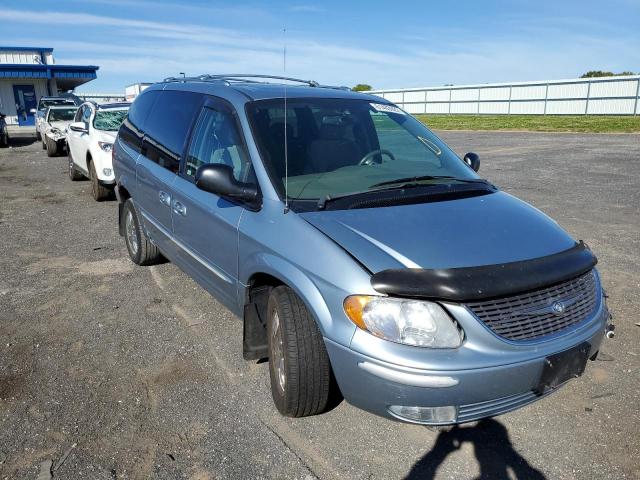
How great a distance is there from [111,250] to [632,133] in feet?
77.0

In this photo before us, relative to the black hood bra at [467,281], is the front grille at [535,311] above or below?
below

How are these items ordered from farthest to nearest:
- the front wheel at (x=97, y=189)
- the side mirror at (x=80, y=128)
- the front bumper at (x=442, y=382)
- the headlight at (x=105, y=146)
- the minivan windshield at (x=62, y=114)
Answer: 1. the minivan windshield at (x=62, y=114)
2. the side mirror at (x=80, y=128)
3. the front wheel at (x=97, y=189)
4. the headlight at (x=105, y=146)
5. the front bumper at (x=442, y=382)

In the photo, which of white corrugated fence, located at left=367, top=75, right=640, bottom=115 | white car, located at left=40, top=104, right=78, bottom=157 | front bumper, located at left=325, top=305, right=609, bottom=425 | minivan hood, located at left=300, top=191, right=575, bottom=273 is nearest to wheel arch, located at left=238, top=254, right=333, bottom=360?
front bumper, located at left=325, top=305, right=609, bottom=425

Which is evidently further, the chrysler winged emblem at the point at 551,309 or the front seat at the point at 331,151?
the front seat at the point at 331,151

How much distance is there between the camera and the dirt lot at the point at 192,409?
2.65m

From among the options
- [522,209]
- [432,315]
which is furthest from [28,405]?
[522,209]

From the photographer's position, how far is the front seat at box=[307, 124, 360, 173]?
3.51 metres

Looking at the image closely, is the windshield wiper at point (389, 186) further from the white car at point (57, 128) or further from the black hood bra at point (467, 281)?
the white car at point (57, 128)

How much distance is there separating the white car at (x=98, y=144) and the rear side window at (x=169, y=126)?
14.2ft

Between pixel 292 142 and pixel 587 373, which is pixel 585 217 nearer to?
pixel 587 373

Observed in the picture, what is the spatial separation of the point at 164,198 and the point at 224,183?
56.2 inches

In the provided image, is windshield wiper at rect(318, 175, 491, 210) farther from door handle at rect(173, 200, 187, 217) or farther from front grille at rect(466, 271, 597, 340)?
door handle at rect(173, 200, 187, 217)

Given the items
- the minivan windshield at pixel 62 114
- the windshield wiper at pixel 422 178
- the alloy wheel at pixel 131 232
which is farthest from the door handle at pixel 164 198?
the minivan windshield at pixel 62 114

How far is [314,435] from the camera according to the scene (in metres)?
2.88
